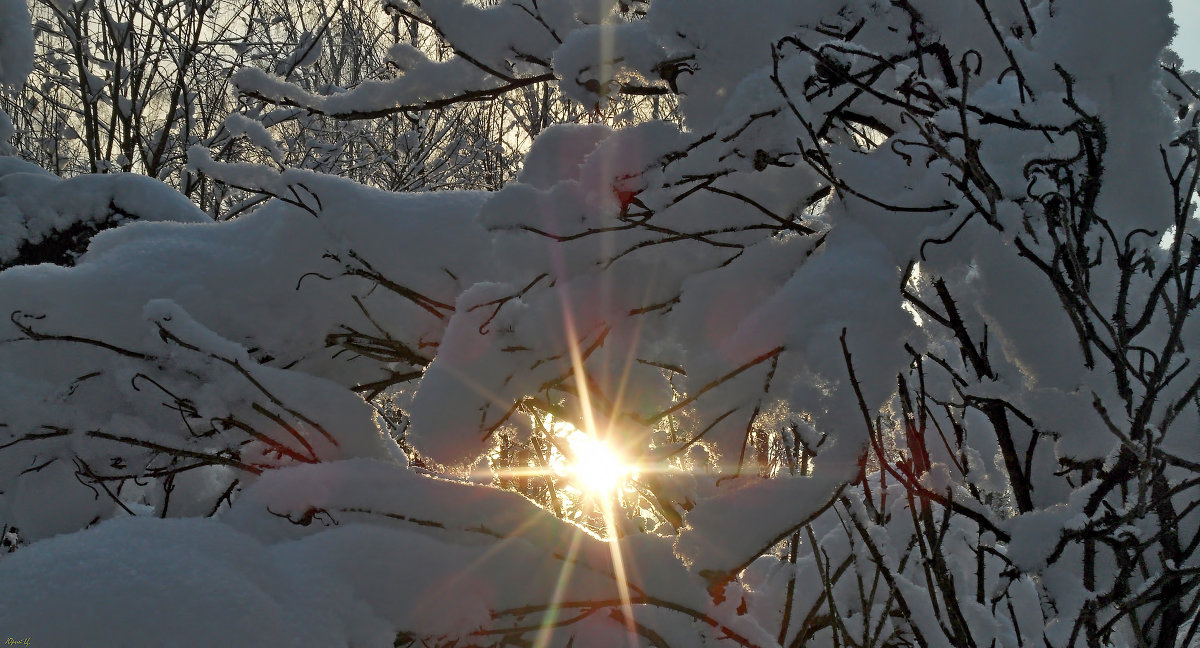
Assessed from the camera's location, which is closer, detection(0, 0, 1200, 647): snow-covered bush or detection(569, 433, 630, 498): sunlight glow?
detection(0, 0, 1200, 647): snow-covered bush

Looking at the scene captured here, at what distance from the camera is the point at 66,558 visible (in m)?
1.17

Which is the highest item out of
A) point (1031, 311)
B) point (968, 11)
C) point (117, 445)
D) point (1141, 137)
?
point (968, 11)

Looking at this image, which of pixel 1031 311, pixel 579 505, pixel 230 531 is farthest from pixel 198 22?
pixel 1031 311

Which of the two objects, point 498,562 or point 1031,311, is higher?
point 1031,311

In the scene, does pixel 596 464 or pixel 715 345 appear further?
pixel 596 464

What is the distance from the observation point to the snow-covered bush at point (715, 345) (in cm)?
123

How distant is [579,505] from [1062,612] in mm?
3484

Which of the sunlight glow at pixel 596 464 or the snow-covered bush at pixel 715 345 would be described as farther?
the sunlight glow at pixel 596 464

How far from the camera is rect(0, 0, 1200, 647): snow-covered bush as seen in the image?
1229mm

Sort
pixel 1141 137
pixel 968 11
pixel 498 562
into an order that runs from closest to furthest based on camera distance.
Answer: pixel 1141 137
pixel 498 562
pixel 968 11

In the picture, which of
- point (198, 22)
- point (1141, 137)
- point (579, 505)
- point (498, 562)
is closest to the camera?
point (1141, 137)

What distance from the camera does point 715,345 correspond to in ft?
4.47

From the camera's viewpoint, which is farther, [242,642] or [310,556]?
[310,556]

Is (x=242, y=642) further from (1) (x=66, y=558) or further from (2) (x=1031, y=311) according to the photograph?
(2) (x=1031, y=311)
